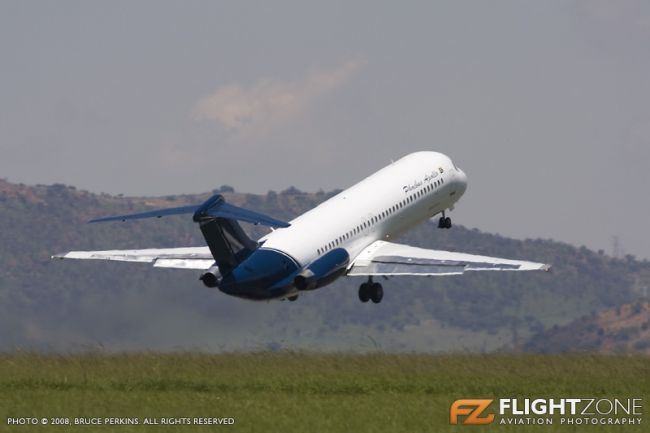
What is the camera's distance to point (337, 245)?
62812mm

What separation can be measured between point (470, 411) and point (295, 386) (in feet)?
25.1

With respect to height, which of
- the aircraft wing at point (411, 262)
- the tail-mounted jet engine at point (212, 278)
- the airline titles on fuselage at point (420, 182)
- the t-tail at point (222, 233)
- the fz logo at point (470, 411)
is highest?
the airline titles on fuselage at point (420, 182)

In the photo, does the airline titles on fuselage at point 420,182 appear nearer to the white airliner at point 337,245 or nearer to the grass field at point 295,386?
the white airliner at point 337,245

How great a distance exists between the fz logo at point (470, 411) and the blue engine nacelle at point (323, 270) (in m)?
18.6

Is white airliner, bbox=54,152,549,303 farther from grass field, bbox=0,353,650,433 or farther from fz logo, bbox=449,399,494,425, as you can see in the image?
fz logo, bbox=449,399,494,425

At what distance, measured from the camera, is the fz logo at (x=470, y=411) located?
39128 mm

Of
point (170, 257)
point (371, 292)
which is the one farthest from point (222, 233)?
point (371, 292)

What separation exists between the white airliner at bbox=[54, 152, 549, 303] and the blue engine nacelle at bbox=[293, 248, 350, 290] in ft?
0.13

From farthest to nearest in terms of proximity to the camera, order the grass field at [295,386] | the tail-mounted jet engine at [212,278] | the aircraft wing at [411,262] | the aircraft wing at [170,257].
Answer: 1. the aircraft wing at [170,257]
2. the aircraft wing at [411,262]
3. the tail-mounted jet engine at [212,278]
4. the grass field at [295,386]

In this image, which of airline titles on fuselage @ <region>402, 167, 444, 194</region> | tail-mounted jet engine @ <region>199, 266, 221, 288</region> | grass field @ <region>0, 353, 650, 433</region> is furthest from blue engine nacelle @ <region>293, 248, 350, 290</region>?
grass field @ <region>0, 353, 650, 433</region>

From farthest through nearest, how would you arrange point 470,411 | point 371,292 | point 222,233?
point 371,292
point 222,233
point 470,411

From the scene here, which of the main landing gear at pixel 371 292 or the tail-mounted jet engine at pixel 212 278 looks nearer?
the tail-mounted jet engine at pixel 212 278

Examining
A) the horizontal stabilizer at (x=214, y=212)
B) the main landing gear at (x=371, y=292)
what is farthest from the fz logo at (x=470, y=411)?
the main landing gear at (x=371, y=292)

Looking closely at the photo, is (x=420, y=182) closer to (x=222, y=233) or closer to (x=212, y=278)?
(x=212, y=278)
